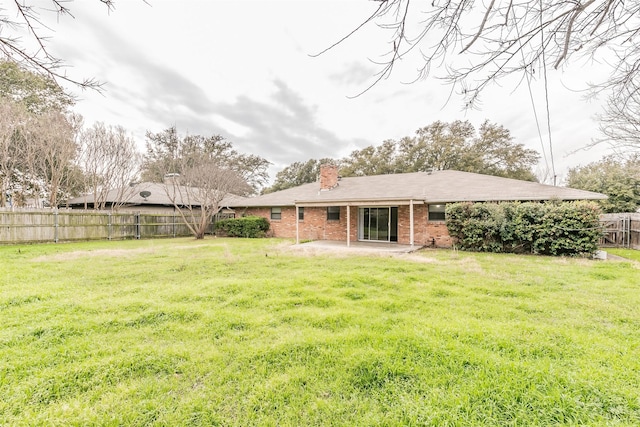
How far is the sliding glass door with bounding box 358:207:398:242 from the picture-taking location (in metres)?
13.2

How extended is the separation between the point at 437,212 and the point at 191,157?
46.1ft

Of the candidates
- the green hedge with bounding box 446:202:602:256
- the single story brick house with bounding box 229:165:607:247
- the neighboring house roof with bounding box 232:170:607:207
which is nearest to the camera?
the green hedge with bounding box 446:202:602:256

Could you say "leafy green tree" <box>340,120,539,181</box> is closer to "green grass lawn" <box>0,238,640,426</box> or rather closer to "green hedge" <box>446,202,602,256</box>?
"green hedge" <box>446,202,602,256</box>

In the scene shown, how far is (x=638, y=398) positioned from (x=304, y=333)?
9.32ft

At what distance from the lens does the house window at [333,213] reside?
575 inches

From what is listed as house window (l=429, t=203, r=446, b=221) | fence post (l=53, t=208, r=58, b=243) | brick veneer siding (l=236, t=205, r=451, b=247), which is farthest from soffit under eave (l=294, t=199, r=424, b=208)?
fence post (l=53, t=208, r=58, b=243)

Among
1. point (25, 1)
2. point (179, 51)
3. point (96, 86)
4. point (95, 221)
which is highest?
point (179, 51)

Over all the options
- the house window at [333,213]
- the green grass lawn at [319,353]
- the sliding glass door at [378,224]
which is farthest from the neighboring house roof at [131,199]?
the green grass lawn at [319,353]

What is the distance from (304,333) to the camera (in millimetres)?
3117

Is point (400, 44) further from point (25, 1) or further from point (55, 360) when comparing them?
point (55, 360)

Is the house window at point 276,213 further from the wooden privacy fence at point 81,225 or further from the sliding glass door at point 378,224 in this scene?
the wooden privacy fence at point 81,225

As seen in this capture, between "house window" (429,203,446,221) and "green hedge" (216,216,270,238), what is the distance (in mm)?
9674

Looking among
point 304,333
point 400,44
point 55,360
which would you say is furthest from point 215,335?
point 400,44

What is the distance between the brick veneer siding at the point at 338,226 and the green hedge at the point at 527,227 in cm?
116
